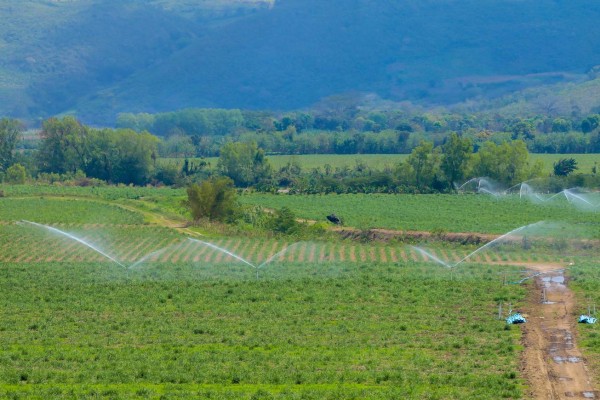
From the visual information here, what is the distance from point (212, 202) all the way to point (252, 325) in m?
42.9

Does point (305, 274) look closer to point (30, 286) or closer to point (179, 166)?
point (30, 286)

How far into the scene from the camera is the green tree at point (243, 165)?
134500mm

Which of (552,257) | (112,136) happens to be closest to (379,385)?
(552,257)

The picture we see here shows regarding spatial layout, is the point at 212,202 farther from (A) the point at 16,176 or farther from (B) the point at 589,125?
(B) the point at 589,125

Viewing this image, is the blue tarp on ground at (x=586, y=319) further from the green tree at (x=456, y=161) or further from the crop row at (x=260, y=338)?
the green tree at (x=456, y=161)

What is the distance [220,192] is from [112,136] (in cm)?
5761

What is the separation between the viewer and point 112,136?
141m

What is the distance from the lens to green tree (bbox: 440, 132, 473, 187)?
11469 centimetres

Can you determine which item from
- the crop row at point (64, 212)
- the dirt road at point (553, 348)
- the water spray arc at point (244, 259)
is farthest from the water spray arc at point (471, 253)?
the crop row at point (64, 212)

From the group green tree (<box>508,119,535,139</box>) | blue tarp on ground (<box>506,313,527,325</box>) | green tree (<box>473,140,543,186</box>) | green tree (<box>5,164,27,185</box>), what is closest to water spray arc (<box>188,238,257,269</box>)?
blue tarp on ground (<box>506,313,527,325</box>)

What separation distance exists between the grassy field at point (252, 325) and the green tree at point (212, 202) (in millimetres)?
17672

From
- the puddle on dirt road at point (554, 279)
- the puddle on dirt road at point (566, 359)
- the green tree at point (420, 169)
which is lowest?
the puddle on dirt road at point (566, 359)

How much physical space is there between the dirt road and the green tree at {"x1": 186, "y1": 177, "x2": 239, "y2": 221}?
1505 inches

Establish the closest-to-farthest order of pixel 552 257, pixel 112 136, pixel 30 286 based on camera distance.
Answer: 1. pixel 30 286
2. pixel 552 257
3. pixel 112 136
